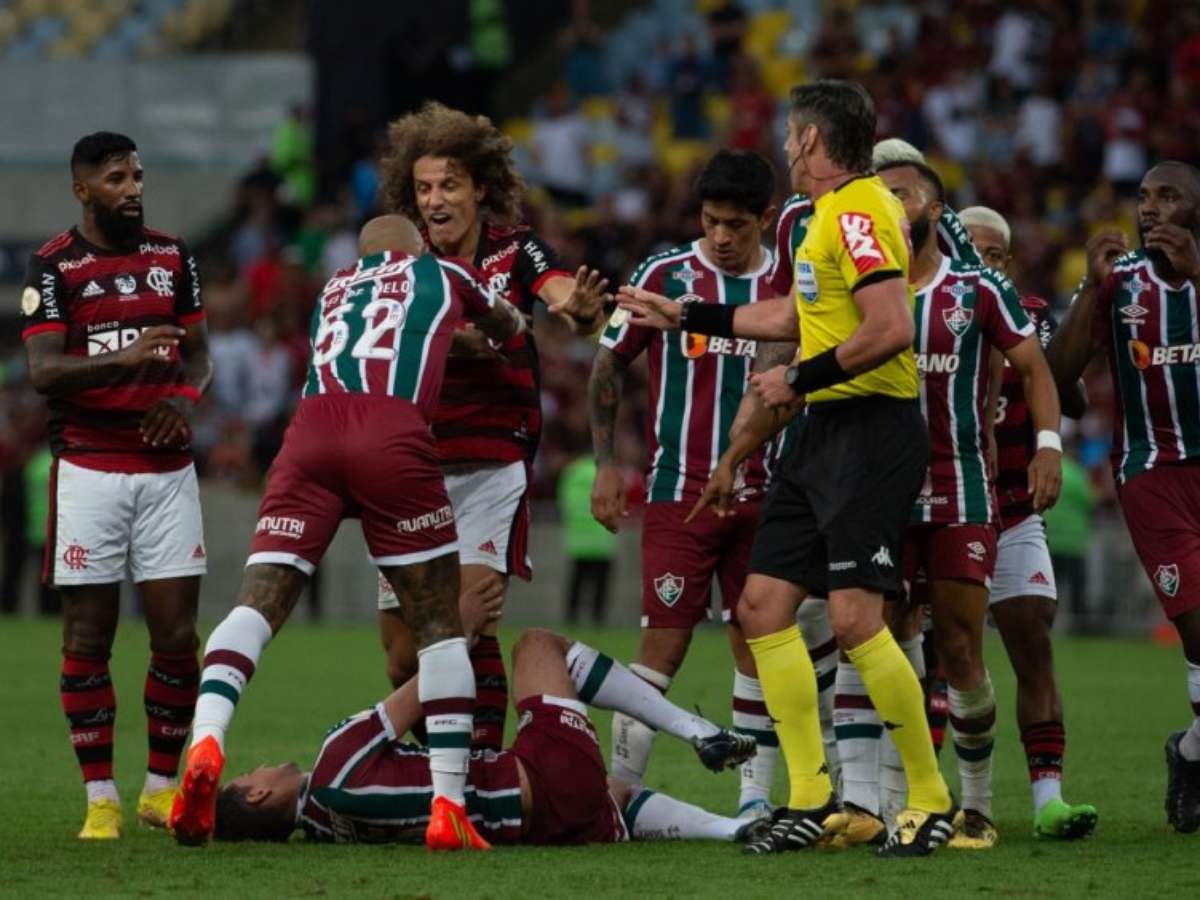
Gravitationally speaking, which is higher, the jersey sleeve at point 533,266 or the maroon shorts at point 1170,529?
the jersey sleeve at point 533,266

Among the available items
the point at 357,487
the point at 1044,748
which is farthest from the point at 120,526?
the point at 1044,748

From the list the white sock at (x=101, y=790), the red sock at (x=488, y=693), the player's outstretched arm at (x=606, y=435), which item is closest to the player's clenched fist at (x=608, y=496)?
the player's outstretched arm at (x=606, y=435)

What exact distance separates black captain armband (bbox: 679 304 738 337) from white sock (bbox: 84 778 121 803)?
2727 mm

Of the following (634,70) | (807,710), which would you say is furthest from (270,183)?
(807,710)

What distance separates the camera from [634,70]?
1091 inches

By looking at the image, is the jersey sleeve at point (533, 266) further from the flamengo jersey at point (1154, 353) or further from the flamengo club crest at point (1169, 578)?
the flamengo club crest at point (1169, 578)

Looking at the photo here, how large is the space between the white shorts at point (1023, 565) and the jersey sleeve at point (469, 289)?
210cm

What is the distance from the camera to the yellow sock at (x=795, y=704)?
25.6 feet

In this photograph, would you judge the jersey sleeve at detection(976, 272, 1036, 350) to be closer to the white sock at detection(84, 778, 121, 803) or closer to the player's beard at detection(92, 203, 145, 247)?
the player's beard at detection(92, 203, 145, 247)

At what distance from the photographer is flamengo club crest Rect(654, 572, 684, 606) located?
29.6ft

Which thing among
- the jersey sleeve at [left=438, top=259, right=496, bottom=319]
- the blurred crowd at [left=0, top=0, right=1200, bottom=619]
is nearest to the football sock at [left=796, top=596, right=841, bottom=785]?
the jersey sleeve at [left=438, top=259, right=496, bottom=319]

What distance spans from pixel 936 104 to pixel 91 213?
53.9 ft

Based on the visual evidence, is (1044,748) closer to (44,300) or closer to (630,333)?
(630,333)

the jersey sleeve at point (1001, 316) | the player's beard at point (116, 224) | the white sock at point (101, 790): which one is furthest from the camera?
the player's beard at point (116, 224)
